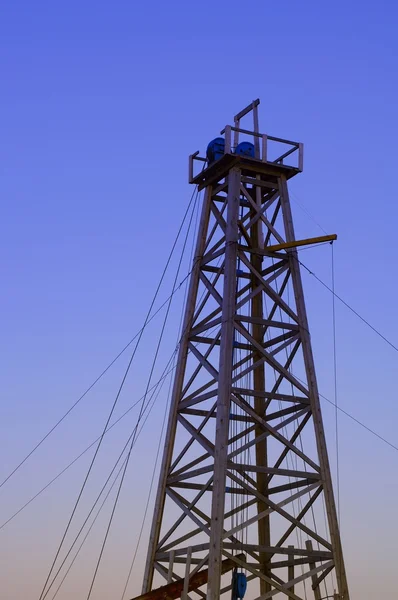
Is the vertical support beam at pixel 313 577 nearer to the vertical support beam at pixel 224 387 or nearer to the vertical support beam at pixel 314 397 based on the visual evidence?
the vertical support beam at pixel 314 397

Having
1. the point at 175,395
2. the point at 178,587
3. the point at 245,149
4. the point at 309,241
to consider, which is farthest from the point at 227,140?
the point at 178,587

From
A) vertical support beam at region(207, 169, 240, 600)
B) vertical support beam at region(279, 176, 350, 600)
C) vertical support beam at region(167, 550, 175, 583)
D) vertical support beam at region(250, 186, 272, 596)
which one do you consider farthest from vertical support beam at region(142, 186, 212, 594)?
vertical support beam at region(279, 176, 350, 600)

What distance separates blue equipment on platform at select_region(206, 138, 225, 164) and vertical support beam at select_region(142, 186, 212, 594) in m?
0.68

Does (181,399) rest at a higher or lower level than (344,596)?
higher

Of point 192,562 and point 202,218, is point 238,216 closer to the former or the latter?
point 202,218

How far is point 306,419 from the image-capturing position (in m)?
19.8

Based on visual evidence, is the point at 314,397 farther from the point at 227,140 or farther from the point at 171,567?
the point at 227,140

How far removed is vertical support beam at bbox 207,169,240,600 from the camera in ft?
55.8

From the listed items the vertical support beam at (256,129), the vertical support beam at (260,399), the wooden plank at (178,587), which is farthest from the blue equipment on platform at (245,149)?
the wooden plank at (178,587)

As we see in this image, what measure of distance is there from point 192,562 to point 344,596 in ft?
9.69

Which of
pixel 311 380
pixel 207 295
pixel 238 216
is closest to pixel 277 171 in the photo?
pixel 238 216

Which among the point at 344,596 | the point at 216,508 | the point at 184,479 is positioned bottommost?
the point at 344,596

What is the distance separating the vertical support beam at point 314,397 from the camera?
724 inches

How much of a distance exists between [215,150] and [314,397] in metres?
6.07
